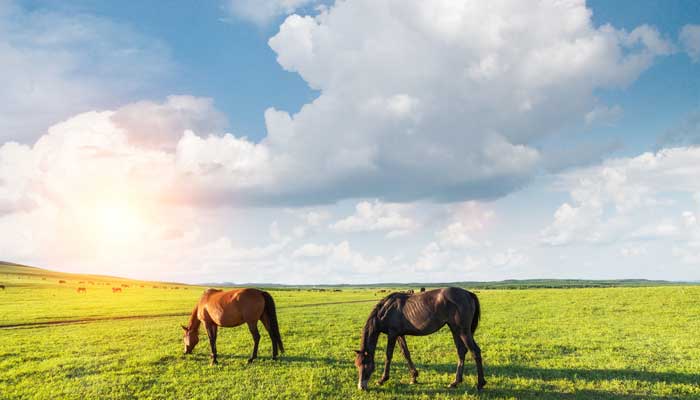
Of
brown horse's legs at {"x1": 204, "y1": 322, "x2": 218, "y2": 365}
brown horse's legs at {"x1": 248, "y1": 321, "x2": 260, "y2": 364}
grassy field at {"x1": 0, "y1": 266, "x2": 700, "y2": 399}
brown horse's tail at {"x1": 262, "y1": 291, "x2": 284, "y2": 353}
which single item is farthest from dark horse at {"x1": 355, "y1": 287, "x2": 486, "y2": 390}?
brown horse's legs at {"x1": 204, "y1": 322, "x2": 218, "y2": 365}

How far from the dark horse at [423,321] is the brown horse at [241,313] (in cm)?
440

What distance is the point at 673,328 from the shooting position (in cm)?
2283

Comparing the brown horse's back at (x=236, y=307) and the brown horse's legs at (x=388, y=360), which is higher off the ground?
the brown horse's back at (x=236, y=307)

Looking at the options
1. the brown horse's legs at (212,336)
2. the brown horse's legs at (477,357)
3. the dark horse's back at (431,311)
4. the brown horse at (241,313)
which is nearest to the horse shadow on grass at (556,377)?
the brown horse's legs at (477,357)

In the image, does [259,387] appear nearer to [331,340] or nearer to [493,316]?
[331,340]

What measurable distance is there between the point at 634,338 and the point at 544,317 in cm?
906

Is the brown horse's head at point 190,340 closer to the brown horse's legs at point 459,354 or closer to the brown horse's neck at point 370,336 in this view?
the brown horse's neck at point 370,336

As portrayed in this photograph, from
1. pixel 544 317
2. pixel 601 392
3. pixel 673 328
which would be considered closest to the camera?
pixel 601 392

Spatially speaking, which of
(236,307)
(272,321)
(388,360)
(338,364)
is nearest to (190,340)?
(236,307)

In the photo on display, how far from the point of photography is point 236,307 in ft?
48.6

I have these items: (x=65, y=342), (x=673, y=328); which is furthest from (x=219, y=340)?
(x=673, y=328)

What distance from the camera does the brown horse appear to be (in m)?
14.8

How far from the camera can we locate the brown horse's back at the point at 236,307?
14.8 m

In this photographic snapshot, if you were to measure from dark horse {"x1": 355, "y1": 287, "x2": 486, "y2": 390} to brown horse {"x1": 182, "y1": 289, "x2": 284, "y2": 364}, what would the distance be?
4404 mm
